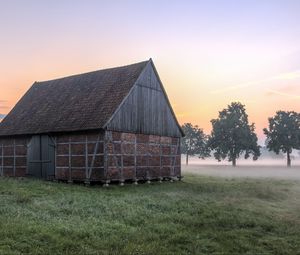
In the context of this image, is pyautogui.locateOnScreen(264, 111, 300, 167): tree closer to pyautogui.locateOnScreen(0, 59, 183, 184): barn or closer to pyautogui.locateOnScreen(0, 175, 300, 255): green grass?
pyautogui.locateOnScreen(0, 59, 183, 184): barn

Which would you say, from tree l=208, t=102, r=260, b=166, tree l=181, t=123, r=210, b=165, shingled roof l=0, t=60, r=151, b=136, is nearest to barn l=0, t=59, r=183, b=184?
shingled roof l=0, t=60, r=151, b=136

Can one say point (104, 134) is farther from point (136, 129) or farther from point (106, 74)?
point (106, 74)

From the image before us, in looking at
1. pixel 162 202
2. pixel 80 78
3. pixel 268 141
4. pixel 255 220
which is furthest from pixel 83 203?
pixel 268 141

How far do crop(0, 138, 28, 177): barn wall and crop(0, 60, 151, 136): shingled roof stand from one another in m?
0.89

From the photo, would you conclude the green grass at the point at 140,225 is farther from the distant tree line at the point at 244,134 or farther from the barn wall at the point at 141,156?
the distant tree line at the point at 244,134

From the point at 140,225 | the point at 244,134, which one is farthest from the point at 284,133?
the point at 140,225

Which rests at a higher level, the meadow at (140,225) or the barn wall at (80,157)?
the barn wall at (80,157)

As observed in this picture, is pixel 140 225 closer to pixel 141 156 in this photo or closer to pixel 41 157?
pixel 141 156

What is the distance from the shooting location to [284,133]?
257 ft

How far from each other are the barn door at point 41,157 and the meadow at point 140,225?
11.0 metres

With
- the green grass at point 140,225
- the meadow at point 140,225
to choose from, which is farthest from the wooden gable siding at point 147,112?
the meadow at point 140,225

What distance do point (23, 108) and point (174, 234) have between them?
31.1 m

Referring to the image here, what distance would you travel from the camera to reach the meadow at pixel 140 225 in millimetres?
11367

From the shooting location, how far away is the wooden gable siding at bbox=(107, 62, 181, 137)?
31.3 m
